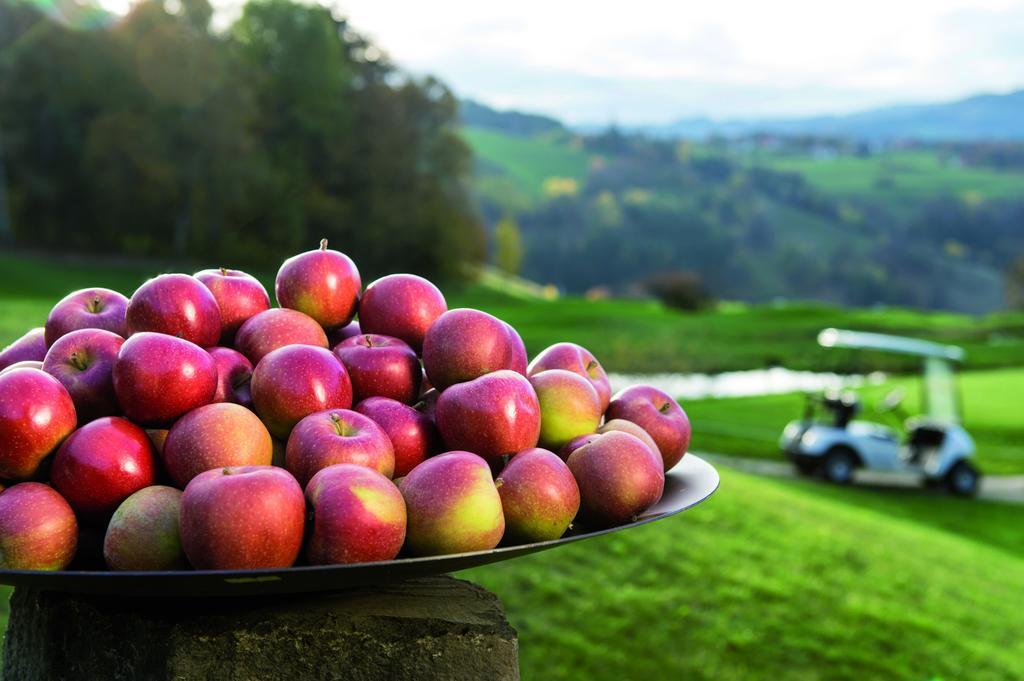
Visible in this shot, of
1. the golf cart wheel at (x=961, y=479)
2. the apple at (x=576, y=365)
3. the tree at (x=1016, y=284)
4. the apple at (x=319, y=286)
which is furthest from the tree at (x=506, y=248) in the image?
the apple at (x=319, y=286)

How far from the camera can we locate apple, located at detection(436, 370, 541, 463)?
1.80 meters

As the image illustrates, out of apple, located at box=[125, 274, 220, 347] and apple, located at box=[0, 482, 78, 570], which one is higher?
apple, located at box=[125, 274, 220, 347]

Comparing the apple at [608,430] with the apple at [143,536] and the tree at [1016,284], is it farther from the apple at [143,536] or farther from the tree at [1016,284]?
the tree at [1016,284]

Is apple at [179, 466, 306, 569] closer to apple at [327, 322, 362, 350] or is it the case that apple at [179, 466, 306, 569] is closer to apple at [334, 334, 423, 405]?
apple at [334, 334, 423, 405]

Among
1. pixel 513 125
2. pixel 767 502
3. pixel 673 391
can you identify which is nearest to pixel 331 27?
pixel 673 391

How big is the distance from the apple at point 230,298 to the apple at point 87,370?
0.27 m

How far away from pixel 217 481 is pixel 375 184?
4460 centimetres

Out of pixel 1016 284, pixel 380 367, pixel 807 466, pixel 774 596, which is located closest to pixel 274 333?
pixel 380 367

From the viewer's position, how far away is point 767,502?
30.2 ft

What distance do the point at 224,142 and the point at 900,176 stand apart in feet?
320

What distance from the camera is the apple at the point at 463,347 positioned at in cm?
195

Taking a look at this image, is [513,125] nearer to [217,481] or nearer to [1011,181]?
[1011,181]

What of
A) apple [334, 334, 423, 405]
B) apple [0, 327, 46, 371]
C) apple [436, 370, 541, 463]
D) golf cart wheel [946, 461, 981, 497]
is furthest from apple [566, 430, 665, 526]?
golf cart wheel [946, 461, 981, 497]

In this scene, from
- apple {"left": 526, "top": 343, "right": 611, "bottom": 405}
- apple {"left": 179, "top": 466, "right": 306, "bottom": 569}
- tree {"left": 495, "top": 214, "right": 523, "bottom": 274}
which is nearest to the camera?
apple {"left": 179, "top": 466, "right": 306, "bottom": 569}
